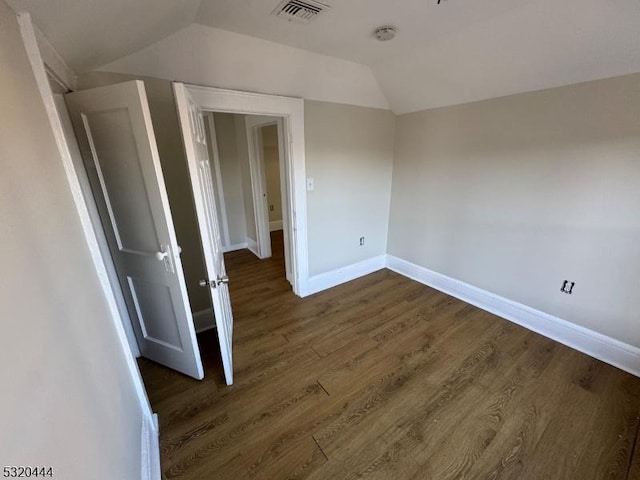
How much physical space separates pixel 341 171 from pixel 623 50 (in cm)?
204

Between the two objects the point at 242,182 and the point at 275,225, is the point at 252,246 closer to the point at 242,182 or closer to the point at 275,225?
the point at 242,182

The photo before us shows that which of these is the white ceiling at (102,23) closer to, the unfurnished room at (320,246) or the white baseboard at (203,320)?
the unfurnished room at (320,246)

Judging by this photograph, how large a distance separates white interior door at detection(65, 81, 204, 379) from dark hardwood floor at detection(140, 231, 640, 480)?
1.27 feet

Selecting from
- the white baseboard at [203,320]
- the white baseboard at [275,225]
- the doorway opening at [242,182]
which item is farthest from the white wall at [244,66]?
the white baseboard at [275,225]

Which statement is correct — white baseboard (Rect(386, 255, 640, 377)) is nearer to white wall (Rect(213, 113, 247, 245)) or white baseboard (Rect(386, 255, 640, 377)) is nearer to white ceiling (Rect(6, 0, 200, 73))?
white wall (Rect(213, 113, 247, 245))

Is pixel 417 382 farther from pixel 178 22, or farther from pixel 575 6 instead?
pixel 178 22

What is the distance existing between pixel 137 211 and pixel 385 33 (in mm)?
1937

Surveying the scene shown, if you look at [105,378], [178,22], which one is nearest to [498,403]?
[105,378]

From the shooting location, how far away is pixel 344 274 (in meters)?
3.20

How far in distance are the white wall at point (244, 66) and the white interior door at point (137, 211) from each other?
20.3 inches

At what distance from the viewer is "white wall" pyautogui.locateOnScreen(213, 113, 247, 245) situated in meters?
3.74

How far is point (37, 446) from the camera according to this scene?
1.83ft

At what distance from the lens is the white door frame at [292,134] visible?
1911 mm

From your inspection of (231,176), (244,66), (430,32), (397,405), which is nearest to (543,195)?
(430,32)
